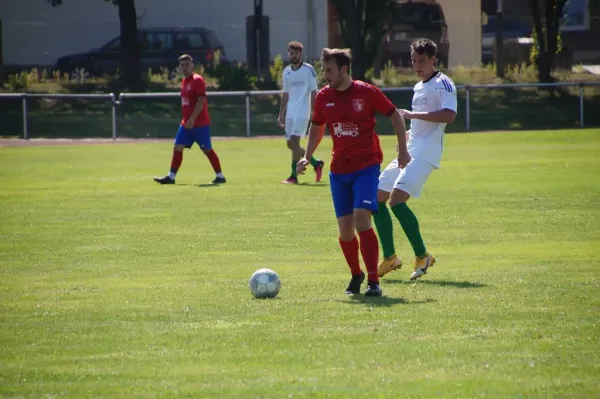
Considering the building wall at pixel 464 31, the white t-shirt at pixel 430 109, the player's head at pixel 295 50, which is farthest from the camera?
the building wall at pixel 464 31

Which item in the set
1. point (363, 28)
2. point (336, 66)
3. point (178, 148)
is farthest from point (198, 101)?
point (363, 28)

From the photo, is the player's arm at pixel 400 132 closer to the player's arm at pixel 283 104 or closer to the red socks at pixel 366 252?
the red socks at pixel 366 252

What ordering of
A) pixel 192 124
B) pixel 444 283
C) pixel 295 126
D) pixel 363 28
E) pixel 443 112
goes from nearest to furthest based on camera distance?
pixel 444 283, pixel 443 112, pixel 192 124, pixel 295 126, pixel 363 28

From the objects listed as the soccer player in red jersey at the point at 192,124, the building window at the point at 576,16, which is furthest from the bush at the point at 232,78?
the soccer player in red jersey at the point at 192,124

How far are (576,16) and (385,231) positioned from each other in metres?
44.8

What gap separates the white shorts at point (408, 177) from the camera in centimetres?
1131

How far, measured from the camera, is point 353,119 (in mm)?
10094

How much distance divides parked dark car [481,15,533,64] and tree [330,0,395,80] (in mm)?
10726

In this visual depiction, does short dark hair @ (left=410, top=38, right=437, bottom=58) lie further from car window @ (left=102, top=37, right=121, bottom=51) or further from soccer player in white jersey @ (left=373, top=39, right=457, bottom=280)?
car window @ (left=102, top=37, right=121, bottom=51)

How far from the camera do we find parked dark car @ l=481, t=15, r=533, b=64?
A: 168 ft

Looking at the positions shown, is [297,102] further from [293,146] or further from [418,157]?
[418,157]

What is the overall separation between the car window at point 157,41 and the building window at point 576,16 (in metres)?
17.3

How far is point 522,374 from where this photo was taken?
6.90m

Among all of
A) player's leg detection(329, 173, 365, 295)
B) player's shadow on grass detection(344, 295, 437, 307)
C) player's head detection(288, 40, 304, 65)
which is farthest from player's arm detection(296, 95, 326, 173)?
player's head detection(288, 40, 304, 65)
